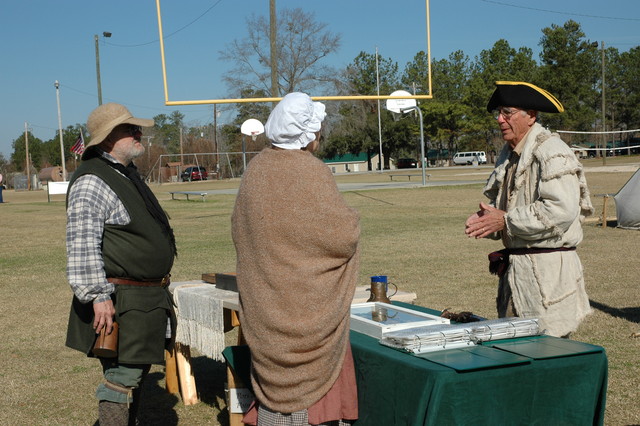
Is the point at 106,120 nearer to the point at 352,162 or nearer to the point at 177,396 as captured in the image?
the point at 177,396

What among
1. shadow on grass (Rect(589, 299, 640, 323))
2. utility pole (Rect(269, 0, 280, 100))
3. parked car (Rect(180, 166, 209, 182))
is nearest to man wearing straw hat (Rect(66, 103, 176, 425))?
shadow on grass (Rect(589, 299, 640, 323))

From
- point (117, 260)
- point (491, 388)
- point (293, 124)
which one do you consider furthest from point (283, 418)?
point (117, 260)

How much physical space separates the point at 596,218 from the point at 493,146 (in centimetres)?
6347

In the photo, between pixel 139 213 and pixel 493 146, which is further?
pixel 493 146

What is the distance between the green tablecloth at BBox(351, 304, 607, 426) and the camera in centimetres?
267

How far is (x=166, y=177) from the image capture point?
66000mm

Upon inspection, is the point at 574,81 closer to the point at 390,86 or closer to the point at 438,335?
the point at 390,86

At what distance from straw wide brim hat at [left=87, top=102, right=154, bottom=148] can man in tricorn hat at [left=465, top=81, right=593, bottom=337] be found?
176cm

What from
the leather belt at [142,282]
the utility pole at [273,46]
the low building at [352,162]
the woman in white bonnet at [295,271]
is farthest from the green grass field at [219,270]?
the low building at [352,162]

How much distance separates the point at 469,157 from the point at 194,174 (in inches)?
1208

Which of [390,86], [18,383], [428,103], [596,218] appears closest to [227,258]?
[18,383]

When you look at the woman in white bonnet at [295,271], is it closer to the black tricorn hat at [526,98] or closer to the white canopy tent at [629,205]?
the black tricorn hat at [526,98]

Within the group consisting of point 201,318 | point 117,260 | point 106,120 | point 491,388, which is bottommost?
point 201,318

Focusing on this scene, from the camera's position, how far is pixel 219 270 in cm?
1134
